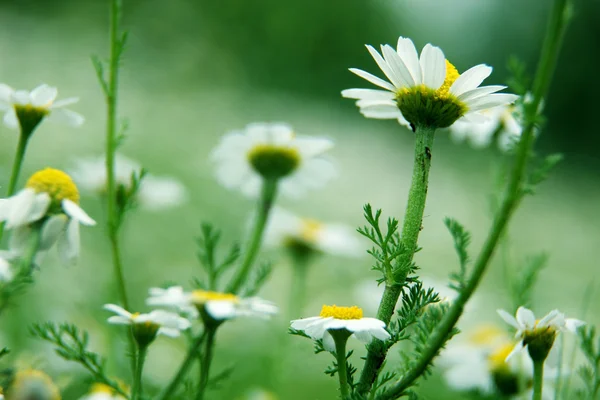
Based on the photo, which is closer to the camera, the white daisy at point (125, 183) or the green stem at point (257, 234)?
the green stem at point (257, 234)

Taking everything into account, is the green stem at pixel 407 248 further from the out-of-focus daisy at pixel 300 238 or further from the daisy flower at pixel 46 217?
the out-of-focus daisy at pixel 300 238

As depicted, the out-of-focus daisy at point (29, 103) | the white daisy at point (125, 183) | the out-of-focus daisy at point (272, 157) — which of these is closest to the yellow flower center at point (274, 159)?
the out-of-focus daisy at point (272, 157)

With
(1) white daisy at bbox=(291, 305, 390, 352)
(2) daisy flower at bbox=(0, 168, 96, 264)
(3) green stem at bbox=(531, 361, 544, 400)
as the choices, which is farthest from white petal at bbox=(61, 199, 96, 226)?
(3) green stem at bbox=(531, 361, 544, 400)

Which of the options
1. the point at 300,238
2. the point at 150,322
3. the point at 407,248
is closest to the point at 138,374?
the point at 150,322

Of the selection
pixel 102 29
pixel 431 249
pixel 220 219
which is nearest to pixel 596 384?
pixel 220 219

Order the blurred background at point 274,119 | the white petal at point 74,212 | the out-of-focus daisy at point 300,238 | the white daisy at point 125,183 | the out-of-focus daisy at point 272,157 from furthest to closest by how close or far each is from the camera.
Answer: the blurred background at point 274,119 → the out-of-focus daisy at point 300,238 → the white daisy at point 125,183 → the out-of-focus daisy at point 272,157 → the white petal at point 74,212

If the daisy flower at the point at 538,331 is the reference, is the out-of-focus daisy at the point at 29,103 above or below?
above
